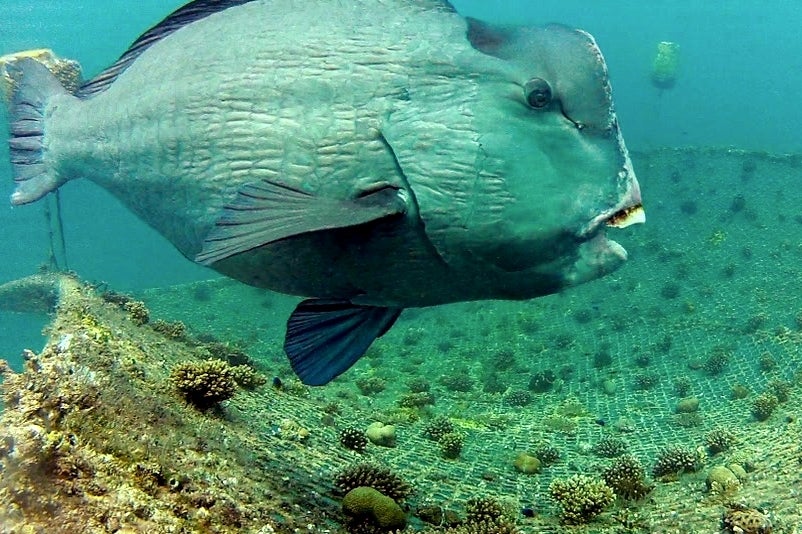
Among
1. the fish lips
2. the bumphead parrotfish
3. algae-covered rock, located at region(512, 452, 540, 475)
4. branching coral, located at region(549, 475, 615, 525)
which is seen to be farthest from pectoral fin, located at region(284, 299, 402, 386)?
algae-covered rock, located at region(512, 452, 540, 475)

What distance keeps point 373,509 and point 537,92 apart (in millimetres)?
3138

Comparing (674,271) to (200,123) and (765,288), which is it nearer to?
(765,288)

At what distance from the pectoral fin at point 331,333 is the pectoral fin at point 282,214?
2.32 ft

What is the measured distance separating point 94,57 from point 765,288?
10489cm

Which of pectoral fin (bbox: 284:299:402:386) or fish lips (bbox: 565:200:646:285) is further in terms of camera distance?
pectoral fin (bbox: 284:299:402:386)

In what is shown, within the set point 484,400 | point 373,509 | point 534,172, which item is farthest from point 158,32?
point 484,400

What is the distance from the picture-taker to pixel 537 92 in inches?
89.0

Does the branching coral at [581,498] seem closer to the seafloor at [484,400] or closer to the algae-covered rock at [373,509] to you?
the seafloor at [484,400]

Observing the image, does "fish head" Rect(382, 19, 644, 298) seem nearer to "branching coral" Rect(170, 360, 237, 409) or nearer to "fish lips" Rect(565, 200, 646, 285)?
"fish lips" Rect(565, 200, 646, 285)

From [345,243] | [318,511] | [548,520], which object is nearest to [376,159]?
[345,243]

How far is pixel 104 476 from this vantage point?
2227 millimetres

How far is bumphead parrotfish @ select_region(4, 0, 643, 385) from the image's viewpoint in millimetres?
2238

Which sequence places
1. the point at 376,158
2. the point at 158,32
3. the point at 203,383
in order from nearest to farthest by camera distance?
the point at 376,158
the point at 158,32
the point at 203,383

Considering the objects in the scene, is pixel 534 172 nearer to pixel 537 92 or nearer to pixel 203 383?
pixel 537 92
